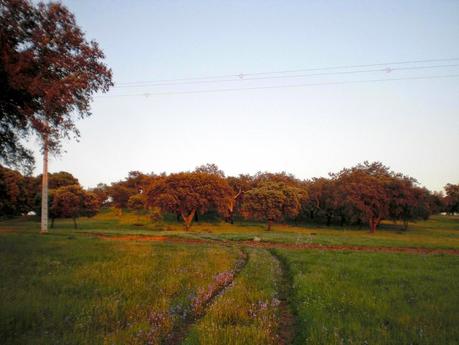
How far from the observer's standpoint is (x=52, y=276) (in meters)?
12.1

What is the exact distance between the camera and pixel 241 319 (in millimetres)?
8180

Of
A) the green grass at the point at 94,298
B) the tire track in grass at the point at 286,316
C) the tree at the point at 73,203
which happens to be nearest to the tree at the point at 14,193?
the tree at the point at 73,203

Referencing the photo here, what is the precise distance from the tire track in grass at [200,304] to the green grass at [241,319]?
0.28 meters

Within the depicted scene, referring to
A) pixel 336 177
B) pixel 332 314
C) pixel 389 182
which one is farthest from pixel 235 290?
pixel 336 177

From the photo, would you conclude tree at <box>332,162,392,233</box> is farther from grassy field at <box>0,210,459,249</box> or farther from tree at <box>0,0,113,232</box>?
tree at <box>0,0,113,232</box>

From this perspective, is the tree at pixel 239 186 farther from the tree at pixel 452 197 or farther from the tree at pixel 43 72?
the tree at pixel 43 72

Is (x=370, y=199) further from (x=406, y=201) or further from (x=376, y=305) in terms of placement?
(x=376, y=305)

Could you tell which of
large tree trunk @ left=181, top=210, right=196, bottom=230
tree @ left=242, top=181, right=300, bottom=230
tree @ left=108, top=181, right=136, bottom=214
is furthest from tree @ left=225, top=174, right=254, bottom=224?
tree @ left=108, top=181, right=136, bottom=214

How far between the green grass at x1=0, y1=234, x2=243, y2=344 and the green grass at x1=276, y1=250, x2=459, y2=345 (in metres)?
3.40

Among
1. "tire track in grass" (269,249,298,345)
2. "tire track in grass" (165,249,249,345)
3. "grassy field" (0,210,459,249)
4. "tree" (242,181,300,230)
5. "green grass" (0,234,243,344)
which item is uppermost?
"tree" (242,181,300,230)

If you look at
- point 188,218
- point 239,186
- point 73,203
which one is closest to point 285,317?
point 188,218

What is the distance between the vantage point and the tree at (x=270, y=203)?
62.8 metres

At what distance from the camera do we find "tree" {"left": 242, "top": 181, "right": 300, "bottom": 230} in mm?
62750

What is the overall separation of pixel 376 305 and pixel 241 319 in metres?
4.12
